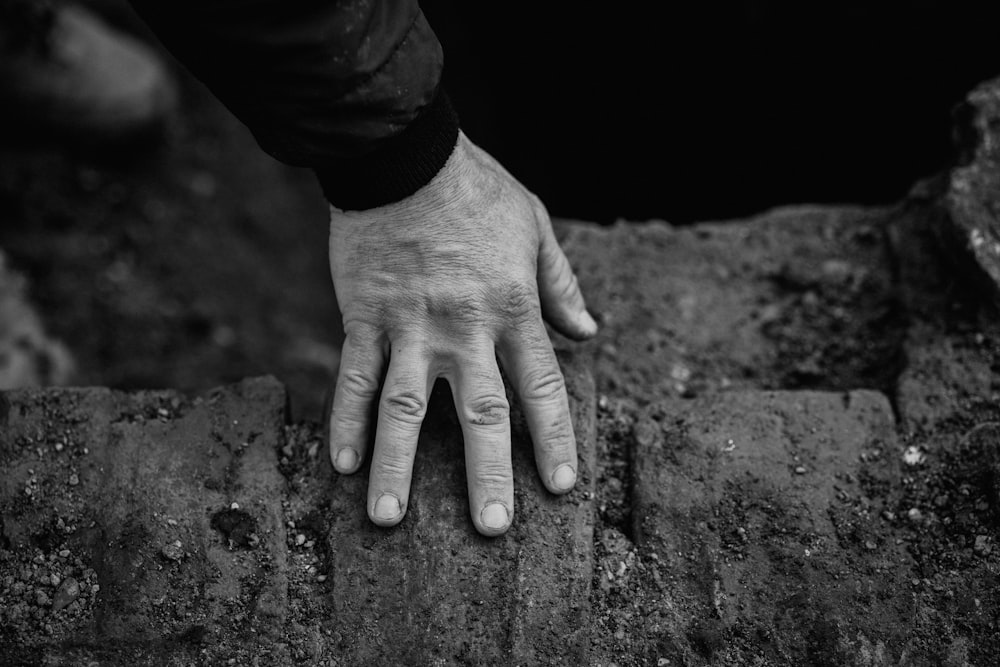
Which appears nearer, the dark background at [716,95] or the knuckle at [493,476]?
the knuckle at [493,476]

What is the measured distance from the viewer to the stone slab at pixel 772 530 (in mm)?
1377

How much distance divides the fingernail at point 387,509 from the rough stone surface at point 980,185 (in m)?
1.31

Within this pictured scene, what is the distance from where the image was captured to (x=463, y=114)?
3.35 m

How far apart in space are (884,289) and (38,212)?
289cm

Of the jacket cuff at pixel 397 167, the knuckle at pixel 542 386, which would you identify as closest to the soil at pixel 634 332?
the knuckle at pixel 542 386

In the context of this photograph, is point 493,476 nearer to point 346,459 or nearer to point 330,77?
point 346,459

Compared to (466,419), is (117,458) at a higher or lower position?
lower

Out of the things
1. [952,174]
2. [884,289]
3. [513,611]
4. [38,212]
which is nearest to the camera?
[513,611]

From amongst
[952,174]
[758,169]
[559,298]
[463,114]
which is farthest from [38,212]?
[952,174]

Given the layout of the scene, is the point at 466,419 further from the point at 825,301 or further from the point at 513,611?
the point at 825,301

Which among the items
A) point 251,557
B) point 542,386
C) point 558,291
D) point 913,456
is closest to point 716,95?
point 558,291

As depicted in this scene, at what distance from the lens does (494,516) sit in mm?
1396

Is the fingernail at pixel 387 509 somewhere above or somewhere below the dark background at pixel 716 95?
below

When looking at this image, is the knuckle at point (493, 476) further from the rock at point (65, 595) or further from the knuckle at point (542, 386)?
the rock at point (65, 595)
